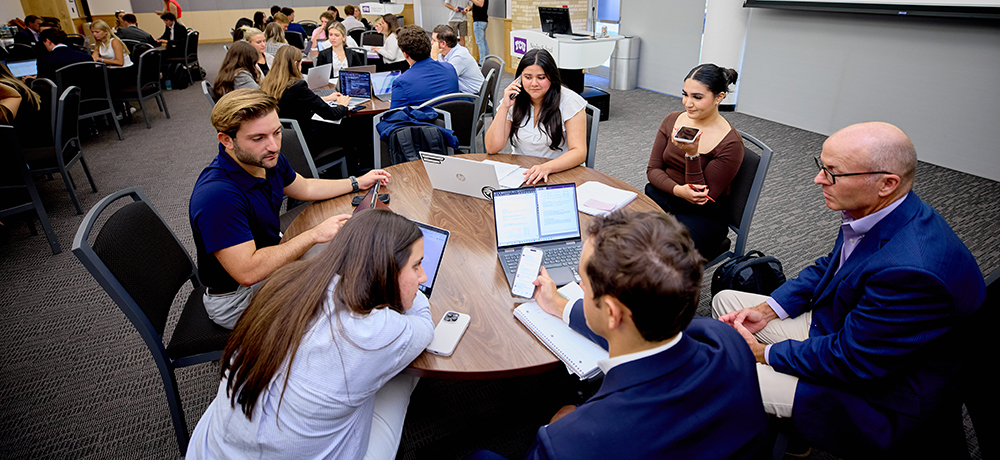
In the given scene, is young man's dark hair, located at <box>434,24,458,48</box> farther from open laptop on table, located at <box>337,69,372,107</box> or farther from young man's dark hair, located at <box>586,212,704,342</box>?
young man's dark hair, located at <box>586,212,704,342</box>

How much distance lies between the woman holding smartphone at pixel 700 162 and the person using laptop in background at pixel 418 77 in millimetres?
1914

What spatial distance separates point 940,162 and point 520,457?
16.2 feet

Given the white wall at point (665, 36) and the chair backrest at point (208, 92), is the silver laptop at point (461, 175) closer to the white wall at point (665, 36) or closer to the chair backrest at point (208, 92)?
the chair backrest at point (208, 92)

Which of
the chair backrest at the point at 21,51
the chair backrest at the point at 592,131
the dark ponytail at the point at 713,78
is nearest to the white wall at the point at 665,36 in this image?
the chair backrest at the point at 592,131

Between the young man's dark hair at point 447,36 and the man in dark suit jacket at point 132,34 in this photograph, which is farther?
the man in dark suit jacket at point 132,34

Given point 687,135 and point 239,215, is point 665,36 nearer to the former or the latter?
point 687,135

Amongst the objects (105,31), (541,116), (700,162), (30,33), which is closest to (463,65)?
(541,116)

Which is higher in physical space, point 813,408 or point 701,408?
point 701,408

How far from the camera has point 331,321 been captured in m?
1.10

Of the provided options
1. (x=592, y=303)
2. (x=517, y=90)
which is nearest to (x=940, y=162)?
(x=517, y=90)

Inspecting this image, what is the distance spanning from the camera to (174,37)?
8789mm

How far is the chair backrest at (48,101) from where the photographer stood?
3.55 meters

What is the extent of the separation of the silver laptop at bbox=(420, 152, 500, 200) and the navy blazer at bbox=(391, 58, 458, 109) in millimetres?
1725

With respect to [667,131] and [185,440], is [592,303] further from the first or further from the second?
[667,131]
